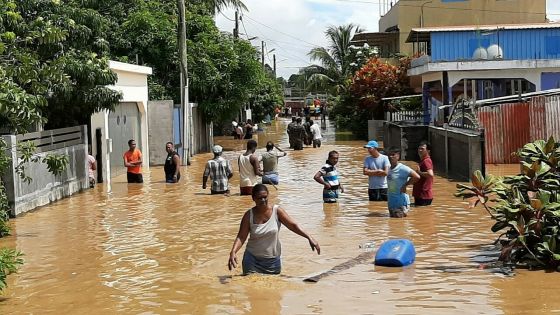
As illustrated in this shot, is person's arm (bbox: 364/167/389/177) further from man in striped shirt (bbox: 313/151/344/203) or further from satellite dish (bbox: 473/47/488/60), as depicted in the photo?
satellite dish (bbox: 473/47/488/60)

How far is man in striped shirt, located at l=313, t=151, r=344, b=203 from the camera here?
1624 centimetres

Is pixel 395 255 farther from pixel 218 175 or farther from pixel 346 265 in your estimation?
pixel 218 175

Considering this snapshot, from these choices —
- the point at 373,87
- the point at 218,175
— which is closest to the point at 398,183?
the point at 218,175

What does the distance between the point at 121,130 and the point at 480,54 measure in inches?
557

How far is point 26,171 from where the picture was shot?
1723 centimetres

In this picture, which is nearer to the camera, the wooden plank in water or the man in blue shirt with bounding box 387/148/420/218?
the wooden plank in water

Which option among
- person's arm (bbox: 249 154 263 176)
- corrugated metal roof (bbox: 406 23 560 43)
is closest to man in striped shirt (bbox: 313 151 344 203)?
person's arm (bbox: 249 154 263 176)

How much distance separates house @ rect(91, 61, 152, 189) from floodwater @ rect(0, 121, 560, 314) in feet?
16.2

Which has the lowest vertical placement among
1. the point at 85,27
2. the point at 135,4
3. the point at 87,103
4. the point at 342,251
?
the point at 342,251

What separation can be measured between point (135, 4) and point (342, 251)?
91.6 feet

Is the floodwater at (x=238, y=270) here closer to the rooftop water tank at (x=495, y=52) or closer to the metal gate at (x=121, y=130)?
the metal gate at (x=121, y=130)

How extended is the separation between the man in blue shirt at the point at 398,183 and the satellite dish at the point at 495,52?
1786cm

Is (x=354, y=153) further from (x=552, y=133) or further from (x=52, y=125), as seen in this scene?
(x=52, y=125)

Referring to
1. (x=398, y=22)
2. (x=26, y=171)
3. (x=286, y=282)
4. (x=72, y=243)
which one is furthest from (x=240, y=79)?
(x=286, y=282)
